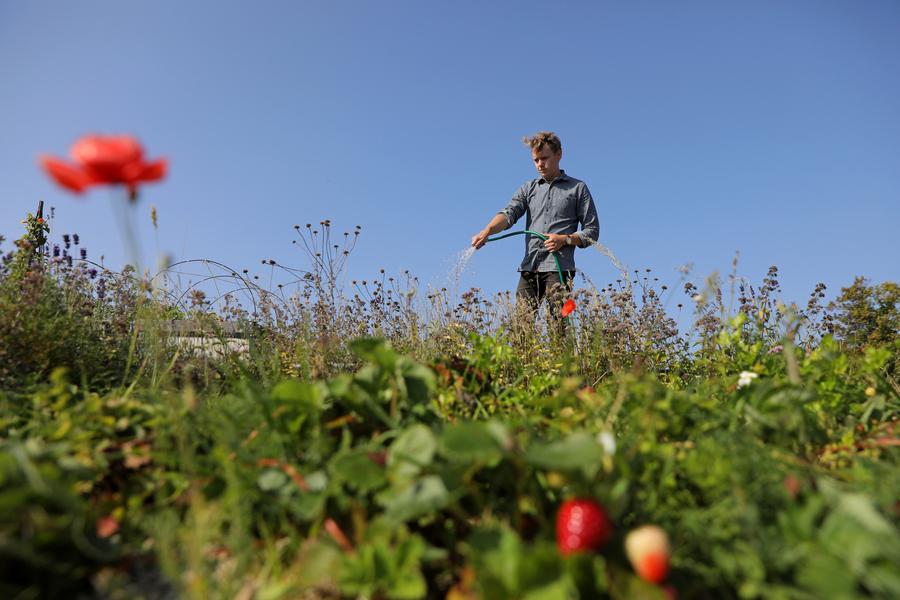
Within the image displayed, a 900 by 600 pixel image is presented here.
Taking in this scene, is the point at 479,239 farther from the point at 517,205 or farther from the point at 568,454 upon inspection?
the point at 568,454

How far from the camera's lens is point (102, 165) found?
1.10 m

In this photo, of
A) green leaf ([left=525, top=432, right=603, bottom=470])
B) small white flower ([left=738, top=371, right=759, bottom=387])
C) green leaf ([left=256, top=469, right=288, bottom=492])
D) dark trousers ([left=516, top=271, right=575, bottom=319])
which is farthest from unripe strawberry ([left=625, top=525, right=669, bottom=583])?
dark trousers ([left=516, top=271, right=575, bottom=319])

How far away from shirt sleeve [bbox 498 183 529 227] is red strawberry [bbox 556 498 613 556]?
443 cm

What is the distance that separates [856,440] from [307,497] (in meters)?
1.53

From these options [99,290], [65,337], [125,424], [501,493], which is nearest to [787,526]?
[501,493]

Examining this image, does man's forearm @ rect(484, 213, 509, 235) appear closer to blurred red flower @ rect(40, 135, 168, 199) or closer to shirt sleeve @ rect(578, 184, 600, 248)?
shirt sleeve @ rect(578, 184, 600, 248)

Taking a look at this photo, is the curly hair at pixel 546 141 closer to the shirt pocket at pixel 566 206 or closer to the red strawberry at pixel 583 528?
the shirt pocket at pixel 566 206

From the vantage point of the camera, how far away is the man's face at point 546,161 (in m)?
4.96

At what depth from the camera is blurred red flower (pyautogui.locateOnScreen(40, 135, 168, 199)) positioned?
43.3 inches

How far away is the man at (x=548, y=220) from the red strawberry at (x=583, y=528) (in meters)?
3.79

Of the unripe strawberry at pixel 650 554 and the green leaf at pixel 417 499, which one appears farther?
the green leaf at pixel 417 499

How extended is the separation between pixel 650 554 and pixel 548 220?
4.31 metres

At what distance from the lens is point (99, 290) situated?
156 inches

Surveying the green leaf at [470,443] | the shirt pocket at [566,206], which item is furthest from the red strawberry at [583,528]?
the shirt pocket at [566,206]
